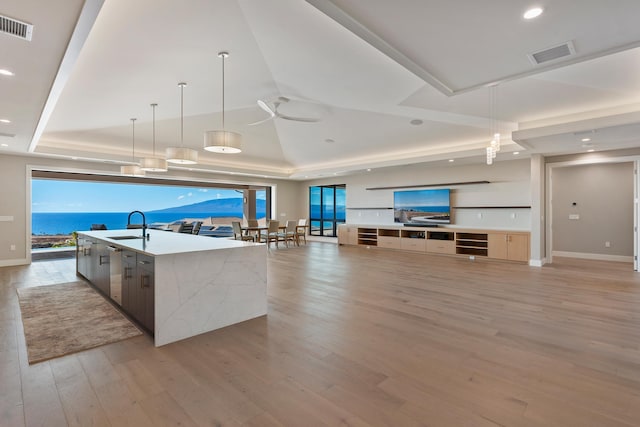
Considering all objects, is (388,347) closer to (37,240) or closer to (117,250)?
(117,250)

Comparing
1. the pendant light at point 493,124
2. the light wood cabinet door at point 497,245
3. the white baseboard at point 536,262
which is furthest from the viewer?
the light wood cabinet door at point 497,245

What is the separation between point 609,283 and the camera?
509cm

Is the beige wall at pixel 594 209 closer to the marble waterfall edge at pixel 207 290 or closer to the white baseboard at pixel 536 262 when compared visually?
the white baseboard at pixel 536 262

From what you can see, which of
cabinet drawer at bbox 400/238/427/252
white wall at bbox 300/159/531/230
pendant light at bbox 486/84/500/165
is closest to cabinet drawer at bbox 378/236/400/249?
cabinet drawer at bbox 400/238/427/252

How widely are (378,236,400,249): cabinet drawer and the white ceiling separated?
2960mm

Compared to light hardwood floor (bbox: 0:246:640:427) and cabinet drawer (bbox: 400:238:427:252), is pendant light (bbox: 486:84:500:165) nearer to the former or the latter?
light hardwood floor (bbox: 0:246:640:427)

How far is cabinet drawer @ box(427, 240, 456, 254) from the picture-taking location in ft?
26.2

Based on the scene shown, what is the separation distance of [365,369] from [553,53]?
115 inches

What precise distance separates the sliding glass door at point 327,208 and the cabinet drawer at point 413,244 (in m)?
3.27

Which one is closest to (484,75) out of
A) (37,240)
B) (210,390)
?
(210,390)

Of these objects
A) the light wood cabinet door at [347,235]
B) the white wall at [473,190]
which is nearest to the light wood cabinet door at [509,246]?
the white wall at [473,190]

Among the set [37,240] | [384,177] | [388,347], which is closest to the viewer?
[388,347]

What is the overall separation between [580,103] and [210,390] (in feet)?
19.4

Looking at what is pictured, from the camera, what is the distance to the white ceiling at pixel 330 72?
2148 millimetres
